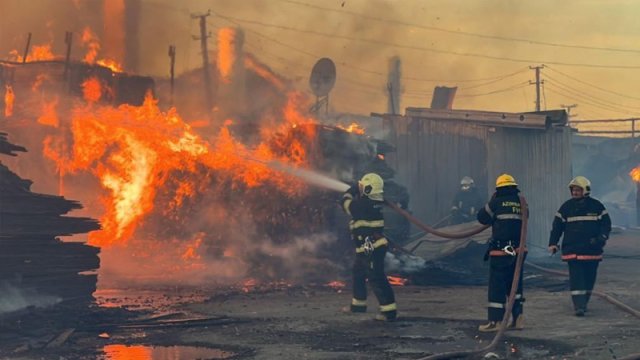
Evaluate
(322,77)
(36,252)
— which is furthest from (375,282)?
(322,77)

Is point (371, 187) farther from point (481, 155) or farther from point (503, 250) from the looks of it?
point (481, 155)

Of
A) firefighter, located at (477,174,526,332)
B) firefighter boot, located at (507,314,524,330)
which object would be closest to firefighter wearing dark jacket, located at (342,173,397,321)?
firefighter, located at (477,174,526,332)

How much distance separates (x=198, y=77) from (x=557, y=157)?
29.0 metres

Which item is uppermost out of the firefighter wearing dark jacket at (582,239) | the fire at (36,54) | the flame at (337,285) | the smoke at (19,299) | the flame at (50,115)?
the fire at (36,54)

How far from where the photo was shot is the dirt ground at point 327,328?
355 inches

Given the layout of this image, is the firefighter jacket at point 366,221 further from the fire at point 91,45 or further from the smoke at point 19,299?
the fire at point 91,45

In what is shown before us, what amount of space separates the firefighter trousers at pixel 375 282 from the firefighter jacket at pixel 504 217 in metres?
1.57

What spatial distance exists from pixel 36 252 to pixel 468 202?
12564mm

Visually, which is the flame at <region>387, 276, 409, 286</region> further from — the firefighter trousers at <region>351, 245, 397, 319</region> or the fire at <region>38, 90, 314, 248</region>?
the firefighter trousers at <region>351, 245, 397, 319</region>

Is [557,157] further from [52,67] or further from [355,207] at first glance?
[52,67]

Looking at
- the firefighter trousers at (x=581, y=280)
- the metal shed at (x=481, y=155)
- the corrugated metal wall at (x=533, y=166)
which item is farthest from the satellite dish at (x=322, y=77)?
the firefighter trousers at (x=581, y=280)

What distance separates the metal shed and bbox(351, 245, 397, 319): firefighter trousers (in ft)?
39.9

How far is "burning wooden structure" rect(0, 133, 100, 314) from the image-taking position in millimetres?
12047

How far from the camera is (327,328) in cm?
1068
